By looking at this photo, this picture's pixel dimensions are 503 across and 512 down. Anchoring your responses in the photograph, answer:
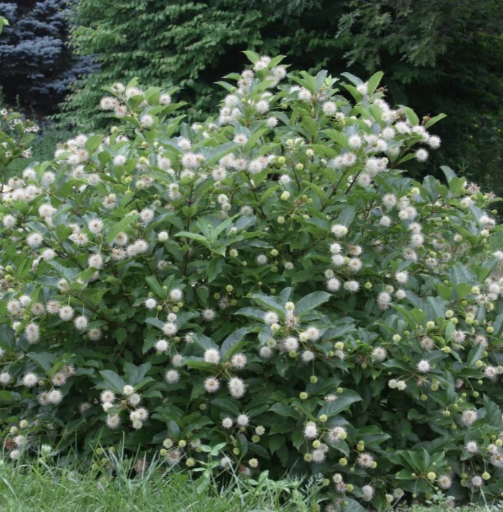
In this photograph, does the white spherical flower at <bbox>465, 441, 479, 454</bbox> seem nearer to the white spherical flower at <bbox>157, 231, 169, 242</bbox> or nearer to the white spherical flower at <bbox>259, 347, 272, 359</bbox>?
the white spherical flower at <bbox>259, 347, 272, 359</bbox>

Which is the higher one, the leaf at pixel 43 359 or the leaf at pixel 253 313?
the leaf at pixel 253 313

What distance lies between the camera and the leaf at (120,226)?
2.50 metres

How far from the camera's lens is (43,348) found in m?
2.79

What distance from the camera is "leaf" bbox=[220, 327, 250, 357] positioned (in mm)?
2536

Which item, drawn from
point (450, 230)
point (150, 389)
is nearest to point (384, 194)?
point (450, 230)

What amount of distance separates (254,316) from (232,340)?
139 mm

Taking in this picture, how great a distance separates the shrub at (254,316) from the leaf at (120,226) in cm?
2

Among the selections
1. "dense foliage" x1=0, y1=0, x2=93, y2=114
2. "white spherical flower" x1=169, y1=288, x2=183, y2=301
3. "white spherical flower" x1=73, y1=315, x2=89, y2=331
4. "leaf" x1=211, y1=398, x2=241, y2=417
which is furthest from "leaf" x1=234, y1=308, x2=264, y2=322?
"dense foliage" x1=0, y1=0, x2=93, y2=114

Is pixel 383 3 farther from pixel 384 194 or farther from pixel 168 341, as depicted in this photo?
pixel 168 341

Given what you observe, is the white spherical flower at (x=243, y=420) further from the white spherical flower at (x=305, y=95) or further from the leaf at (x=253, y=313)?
the white spherical flower at (x=305, y=95)

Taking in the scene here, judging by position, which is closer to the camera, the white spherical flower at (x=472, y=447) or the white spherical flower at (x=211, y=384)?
the white spherical flower at (x=211, y=384)

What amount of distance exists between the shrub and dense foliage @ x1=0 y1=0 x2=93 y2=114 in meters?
9.87

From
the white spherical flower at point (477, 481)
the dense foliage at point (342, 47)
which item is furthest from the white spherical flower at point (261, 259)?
the dense foliage at point (342, 47)

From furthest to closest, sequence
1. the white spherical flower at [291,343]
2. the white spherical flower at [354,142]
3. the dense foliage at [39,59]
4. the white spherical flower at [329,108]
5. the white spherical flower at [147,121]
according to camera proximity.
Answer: the dense foliage at [39,59]
the white spherical flower at [147,121]
the white spherical flower at [329,108]
the white spherical flower at [354,142]
the white spherical flower at [291,343]
